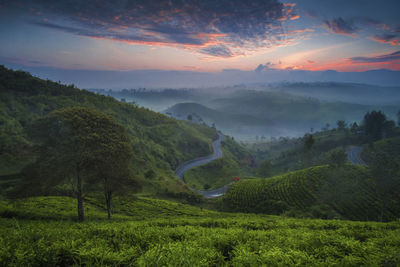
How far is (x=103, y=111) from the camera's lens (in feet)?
313

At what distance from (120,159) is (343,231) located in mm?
19013

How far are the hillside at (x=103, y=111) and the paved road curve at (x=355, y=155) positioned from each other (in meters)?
77.5

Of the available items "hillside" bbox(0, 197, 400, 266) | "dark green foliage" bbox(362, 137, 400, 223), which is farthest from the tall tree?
"dark green foliage" bbox(362, 137, 400, 223)

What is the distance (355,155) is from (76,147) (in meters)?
130

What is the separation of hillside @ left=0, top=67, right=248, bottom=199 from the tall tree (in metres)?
13.1

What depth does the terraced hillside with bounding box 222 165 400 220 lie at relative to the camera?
34969 mm

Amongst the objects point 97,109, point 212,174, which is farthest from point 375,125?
point 97,109

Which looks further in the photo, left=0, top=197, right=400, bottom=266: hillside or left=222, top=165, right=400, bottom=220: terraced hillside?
left=222, top=165, right=400, bottom=220: terraced hillside

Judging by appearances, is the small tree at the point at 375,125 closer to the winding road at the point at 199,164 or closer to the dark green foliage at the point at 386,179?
the winding road at the point at 199,164

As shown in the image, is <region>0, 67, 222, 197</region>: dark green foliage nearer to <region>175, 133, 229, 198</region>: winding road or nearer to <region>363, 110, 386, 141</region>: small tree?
<region>175, 133, 229, 198</region>: winding road

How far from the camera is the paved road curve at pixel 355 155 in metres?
91.3

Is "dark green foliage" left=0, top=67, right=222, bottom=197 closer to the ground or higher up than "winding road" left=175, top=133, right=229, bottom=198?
higher up

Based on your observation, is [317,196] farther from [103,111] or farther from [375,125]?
[375,125]

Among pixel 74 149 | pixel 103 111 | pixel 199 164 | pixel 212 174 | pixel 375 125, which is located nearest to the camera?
pixel 74 149
